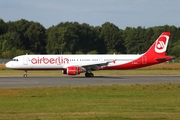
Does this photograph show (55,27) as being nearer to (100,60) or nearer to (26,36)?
(26,36)

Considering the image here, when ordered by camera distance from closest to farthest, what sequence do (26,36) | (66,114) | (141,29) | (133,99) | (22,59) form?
(66,114)
(133,99)
(22,59)
(26,36)
(141,29)

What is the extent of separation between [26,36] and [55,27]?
44.3ft

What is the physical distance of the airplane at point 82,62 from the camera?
46.6 m

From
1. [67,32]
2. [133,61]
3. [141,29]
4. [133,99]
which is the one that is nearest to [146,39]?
[141,29]

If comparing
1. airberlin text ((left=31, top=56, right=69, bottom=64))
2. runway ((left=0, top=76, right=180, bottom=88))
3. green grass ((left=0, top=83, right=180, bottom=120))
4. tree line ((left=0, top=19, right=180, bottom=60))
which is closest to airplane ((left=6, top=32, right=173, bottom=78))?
airberlin text ((left=31, top=56, right=69, bottom=64))

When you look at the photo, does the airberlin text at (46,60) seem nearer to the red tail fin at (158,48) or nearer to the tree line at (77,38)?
the red tail fin at (158,48)

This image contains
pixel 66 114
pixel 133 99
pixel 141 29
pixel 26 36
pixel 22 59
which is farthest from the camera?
pixel 141 29

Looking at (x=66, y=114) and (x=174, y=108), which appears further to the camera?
(x=174, y=108)

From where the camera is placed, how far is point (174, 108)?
17469 millimetres

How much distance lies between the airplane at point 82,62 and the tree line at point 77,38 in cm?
7257

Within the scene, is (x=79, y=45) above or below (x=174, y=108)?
above

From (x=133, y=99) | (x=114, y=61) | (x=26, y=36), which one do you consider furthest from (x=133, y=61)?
(x=26, y=36)

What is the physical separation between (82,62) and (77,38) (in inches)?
3434

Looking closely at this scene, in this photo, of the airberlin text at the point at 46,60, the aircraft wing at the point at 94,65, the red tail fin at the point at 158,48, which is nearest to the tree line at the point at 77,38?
the red tail fin at the point at 158,48
